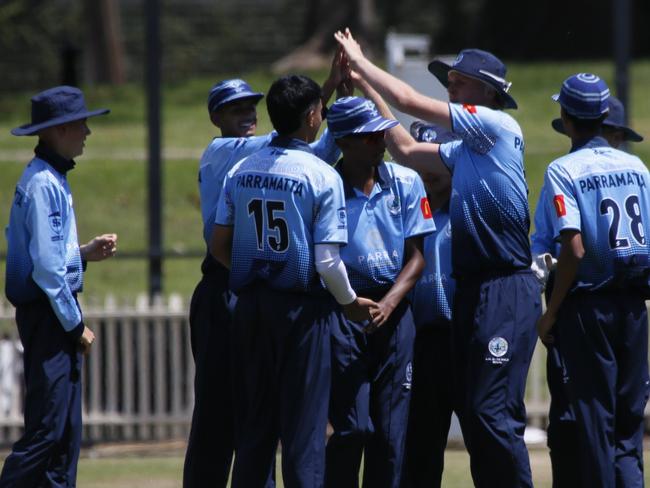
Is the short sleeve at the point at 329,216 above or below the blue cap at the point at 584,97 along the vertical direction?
below

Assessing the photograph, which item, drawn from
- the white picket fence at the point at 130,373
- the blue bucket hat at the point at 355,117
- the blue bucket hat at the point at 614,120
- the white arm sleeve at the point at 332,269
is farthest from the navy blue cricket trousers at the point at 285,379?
the white picket fence at the point at 130,373

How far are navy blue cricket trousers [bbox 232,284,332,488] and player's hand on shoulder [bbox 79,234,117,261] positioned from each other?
3.60ft

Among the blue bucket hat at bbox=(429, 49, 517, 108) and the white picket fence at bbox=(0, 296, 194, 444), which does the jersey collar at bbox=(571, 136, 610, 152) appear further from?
the white picket fence at bbox=(0, 296, 194, 444)

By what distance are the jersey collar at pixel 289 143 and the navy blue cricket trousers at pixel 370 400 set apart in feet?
2.75

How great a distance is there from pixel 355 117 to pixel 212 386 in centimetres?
154

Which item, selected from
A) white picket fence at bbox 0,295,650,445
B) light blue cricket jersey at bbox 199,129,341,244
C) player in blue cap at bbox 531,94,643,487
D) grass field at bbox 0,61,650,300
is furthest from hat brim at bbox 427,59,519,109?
grass field at bbox 0,61,650,300

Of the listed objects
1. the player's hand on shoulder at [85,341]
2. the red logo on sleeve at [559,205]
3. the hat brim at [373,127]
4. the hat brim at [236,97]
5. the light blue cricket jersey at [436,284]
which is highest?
the hat brim at [236,97]

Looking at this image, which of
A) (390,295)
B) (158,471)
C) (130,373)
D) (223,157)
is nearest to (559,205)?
(390,295)

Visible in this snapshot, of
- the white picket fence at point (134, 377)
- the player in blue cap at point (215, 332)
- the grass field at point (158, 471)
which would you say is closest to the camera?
the player in blue cap at point (215, 332)

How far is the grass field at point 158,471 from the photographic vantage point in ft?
26.8

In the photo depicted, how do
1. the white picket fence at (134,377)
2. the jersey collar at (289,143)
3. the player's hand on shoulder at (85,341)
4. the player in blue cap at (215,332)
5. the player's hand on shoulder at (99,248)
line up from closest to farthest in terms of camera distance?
1. the jersey collar at (289,143)
2. the player's hand on shoulder at (85,341)
3. the player in blue cap at (215,332)
4. the player's hand on shoulder at (99,248)
5. the white picket fence at (134,377)

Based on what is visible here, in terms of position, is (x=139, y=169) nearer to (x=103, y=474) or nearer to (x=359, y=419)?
(x=103, y=474)

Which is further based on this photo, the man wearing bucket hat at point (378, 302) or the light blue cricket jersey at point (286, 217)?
the man wearing bucket hat at point (378, 302)

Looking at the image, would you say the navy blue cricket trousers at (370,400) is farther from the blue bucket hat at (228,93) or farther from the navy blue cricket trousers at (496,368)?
the blue bucket hat at (228,93)
